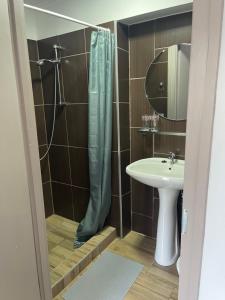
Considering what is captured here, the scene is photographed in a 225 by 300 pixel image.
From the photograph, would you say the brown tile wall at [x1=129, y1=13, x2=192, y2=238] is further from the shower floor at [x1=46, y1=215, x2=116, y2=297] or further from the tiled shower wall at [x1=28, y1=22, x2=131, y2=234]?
the shower floor at [x1=46, y1=215, x2=116, y2=297]

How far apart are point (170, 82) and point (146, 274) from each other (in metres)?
1.63

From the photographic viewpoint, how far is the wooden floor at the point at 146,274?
5.41 feet

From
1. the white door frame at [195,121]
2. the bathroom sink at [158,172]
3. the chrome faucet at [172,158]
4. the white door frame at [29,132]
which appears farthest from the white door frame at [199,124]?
the chrome faucet at [172,158]

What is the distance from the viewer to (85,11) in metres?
2.03

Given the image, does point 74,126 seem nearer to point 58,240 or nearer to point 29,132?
point 58,240

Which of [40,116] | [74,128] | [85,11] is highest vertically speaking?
[85,11]

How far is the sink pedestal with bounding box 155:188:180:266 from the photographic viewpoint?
1.83 metres

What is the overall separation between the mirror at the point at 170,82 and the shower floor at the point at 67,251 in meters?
1.32

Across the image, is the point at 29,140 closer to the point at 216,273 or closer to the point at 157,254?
the point at 216,273

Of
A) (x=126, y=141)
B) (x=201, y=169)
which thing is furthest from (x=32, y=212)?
(x=126, y=141)

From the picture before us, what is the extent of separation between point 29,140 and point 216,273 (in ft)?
2.61

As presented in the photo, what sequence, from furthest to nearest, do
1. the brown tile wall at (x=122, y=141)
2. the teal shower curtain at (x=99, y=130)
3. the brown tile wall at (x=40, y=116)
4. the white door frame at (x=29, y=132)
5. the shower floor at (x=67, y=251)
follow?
1. the brown tile wall at (x=40, y=116)
2. the brown tile wall at (x=122, y=141)
3. the teal shower curtain at (x=99, y=130)
4. the shower floor at (x=67, y=251)
5. the white door frame at (x=29, y=132)

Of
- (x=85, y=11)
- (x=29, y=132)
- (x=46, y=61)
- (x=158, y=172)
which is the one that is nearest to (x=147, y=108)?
(x=158, y=172)

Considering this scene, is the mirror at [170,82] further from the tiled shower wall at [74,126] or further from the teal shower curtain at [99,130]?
the teal shower curtain at [99,130]
